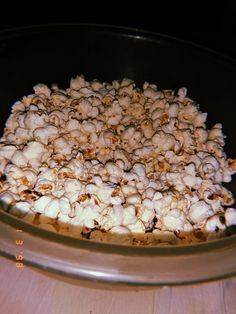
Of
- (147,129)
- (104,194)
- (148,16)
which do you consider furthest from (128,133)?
(148,16)

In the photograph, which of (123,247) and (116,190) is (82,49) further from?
(123,247)

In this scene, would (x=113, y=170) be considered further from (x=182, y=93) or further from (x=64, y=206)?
(x=182, y=93)

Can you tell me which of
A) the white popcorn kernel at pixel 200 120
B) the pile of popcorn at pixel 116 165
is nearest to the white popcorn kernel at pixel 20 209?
the pile of popcorn at pixel 116 165

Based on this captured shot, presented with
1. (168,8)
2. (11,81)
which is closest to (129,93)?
(11,81)

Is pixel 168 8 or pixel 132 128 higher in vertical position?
pixel 168 8

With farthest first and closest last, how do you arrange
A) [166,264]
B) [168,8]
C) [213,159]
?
[168,8], [213,159], [166,264]

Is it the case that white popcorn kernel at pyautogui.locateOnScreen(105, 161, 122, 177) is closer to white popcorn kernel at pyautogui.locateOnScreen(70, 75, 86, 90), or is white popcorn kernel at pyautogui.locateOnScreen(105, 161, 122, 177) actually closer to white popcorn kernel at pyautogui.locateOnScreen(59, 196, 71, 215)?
white popcorn kernel at pyautogui.locateOnScreen(59, 196, 71, 215)

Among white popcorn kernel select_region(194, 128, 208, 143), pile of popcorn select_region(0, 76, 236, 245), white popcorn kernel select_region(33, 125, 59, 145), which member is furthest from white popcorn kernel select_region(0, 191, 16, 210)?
white popcorn kernel select_region(194, 128, 208, 143)
